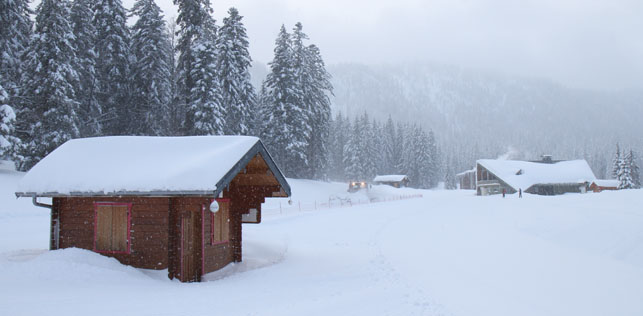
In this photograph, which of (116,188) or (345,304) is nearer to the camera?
(345,304)

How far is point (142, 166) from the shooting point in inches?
496

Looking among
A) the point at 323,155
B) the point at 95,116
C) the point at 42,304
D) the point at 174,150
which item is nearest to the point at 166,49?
the point at 95,116

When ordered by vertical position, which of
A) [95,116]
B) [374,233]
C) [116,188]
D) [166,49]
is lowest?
[374,233]

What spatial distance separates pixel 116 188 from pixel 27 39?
1097 inches

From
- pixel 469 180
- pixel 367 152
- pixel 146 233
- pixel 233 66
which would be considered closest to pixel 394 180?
pixel 367 152

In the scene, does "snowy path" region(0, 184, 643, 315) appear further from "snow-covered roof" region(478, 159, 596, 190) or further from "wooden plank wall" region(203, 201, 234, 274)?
"snow-covered roof" region(478, 159, 596, 190)

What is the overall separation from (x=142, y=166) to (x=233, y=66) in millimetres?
29342

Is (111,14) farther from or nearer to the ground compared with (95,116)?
farther from the ground

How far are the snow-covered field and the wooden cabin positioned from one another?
2.23 ft

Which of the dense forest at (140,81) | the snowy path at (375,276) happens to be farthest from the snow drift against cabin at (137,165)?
the dense forest at (140,81)

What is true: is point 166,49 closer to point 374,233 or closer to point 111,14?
point 111,14

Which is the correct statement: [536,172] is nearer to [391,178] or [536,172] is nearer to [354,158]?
[354,158]

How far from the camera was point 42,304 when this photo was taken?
8.61 metres

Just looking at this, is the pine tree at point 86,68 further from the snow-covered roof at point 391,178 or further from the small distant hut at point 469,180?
the small distant hut at point 469,180
